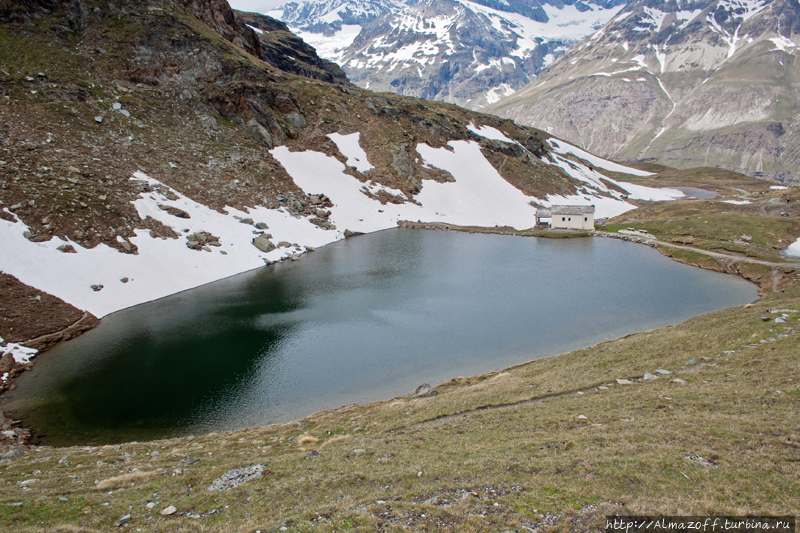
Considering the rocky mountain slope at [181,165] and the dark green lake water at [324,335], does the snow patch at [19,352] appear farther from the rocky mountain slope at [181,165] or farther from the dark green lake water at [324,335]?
the dark green lake water at [324,335]

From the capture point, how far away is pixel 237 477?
44.8 ft

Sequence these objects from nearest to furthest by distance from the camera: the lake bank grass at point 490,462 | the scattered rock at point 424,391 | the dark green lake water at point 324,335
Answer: the lake bank grass at point 490,462
the scattered rock at point 424,391
the dark green lake water at point 324,335

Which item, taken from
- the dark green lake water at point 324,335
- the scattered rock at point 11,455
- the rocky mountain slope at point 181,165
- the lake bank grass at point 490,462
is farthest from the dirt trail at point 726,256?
the scattered rock at point 11,455

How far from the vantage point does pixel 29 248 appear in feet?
123

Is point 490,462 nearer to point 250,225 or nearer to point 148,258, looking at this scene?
point 148,258

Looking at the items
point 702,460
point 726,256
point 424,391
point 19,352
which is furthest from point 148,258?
point 726,256

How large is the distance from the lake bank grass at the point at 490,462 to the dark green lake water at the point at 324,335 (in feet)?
13.7

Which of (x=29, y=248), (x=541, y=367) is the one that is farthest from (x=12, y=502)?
(x=29, y=248)

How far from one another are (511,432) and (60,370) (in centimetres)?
2882

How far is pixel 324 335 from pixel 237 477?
19409 millimetres

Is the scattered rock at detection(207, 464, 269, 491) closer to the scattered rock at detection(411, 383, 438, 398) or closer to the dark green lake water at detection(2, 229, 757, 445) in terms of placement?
the dark green lake water at detection(2, 229, 757, 445)

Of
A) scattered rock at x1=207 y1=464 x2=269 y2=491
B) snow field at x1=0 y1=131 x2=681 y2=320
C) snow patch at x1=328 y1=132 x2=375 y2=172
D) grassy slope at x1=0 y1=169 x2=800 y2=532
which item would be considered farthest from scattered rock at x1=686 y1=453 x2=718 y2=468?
snow patch at x1=328 y1=132 x2=375 y2=172

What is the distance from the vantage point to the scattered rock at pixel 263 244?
55.5m

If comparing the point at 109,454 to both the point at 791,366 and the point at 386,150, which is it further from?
the point at 386,150
